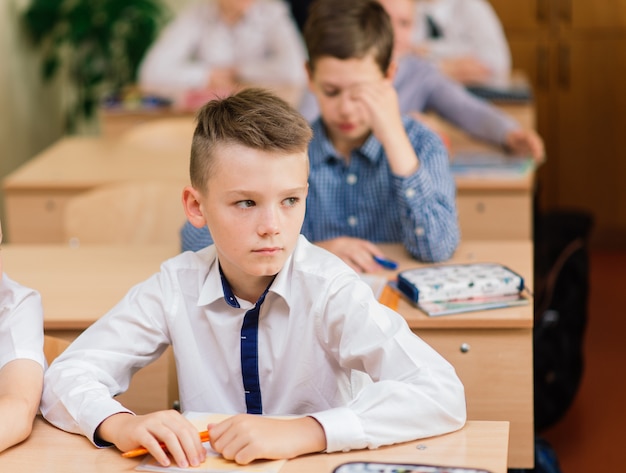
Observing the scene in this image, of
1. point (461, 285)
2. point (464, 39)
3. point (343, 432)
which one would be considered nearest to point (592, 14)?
point (464, 39)

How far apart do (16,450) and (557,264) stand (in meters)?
2.26

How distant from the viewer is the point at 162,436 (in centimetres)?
149

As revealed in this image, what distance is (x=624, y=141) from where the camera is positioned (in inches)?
225

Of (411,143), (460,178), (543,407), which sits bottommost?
(543,407)

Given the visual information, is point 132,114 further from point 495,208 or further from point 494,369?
point 494,369

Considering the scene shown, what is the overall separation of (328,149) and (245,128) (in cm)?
96

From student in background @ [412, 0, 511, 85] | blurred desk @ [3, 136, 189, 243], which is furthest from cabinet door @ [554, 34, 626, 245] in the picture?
Answer: blurred desk @ [3, 136, 189, 243]

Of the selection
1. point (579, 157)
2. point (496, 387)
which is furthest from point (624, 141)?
point (496, 387)

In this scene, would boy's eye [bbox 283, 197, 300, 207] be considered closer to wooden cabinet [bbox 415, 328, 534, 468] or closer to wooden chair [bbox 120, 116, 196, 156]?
wooden cabinet [bbox 415, 328, 534, 468]

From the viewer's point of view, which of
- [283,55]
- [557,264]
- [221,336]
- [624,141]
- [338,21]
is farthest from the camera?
[624,141]

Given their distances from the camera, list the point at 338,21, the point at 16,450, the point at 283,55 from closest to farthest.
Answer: the point at 16,450 < the point at 338,21 < the point at 283,55

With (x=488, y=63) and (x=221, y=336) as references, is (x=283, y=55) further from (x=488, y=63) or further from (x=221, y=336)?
(x=221, y=336)

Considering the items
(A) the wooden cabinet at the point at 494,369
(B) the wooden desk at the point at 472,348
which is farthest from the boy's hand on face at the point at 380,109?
(A) the wooden cabinet at the point at 494,369

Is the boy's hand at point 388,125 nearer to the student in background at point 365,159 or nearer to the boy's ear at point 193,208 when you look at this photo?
the student in background at point 365,159
